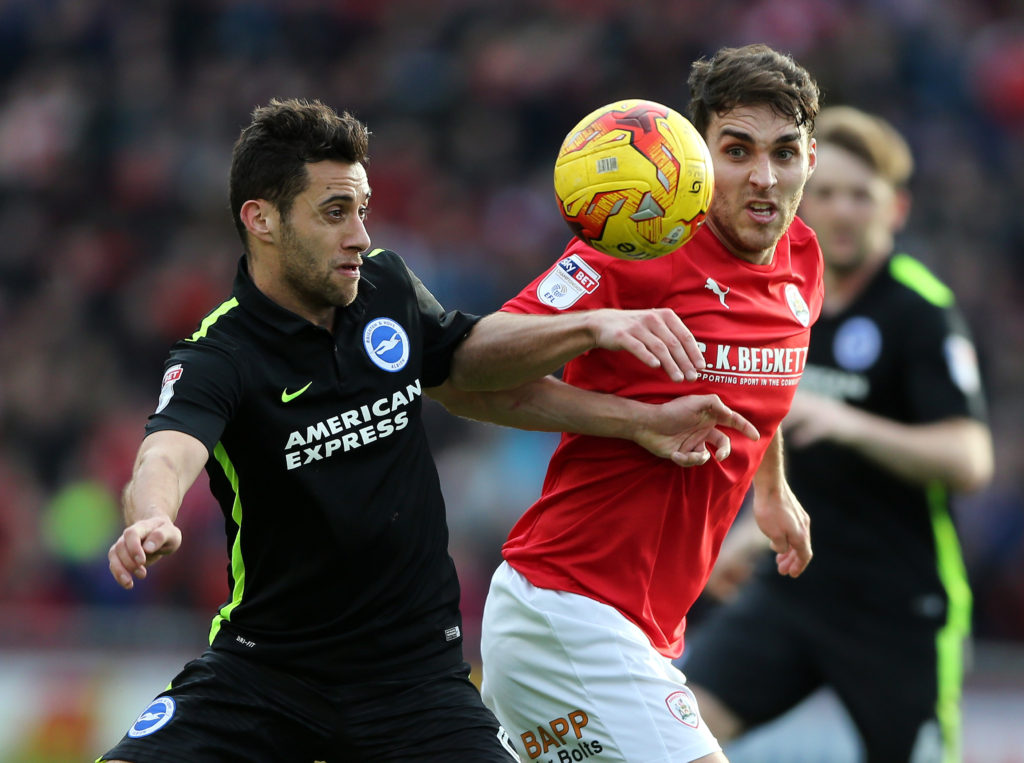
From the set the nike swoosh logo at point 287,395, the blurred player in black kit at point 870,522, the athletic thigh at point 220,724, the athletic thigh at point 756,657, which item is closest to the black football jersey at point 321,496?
the nike swoosh logo at point 287,395

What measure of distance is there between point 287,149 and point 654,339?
1.35 meters

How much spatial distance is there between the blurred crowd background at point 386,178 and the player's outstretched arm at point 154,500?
25.3 ft

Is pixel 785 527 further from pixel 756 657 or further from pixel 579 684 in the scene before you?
pixel 756 657

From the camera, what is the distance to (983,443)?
695cm

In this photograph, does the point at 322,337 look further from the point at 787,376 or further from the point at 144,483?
the point at 787,376

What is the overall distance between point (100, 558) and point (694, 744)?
858cm

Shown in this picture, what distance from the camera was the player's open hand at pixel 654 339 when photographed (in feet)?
14.3

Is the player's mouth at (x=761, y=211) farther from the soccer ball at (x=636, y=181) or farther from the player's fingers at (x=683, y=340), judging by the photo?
the player's fingers at (x=683, y=340)

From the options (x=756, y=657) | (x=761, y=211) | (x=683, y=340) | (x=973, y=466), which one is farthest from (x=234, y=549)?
(x=973, y=466)

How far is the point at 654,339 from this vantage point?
438cm

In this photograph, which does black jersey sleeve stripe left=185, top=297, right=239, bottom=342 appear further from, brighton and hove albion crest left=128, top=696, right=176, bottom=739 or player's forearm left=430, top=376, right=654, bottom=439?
brighton and hove albion crest left=128, top=696, right=176, bottom=739

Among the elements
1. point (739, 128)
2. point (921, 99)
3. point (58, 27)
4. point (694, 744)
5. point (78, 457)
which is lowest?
point (694, 744)

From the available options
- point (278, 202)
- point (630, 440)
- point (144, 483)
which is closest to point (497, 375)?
point (630, 440)

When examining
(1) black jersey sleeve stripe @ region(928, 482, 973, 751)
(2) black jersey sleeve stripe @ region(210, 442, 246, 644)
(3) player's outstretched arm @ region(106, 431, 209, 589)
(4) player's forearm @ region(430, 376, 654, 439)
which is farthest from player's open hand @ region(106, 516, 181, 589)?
(1) black jersey sleeve stripe @ region(928, 482, 973, 751)
